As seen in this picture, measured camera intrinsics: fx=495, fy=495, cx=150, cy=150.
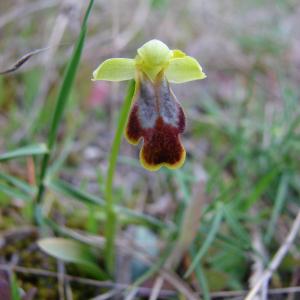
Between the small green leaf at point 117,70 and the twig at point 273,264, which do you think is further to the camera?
the twig at point 273,264

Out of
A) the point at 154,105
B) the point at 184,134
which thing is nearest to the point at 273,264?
the point at 154,105

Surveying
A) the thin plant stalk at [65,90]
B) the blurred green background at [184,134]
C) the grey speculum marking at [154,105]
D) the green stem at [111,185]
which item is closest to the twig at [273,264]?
the blurred green background at [184,134]

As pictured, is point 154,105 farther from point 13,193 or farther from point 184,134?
point 184,134

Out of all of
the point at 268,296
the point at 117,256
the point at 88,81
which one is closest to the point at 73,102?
the point at 88,81

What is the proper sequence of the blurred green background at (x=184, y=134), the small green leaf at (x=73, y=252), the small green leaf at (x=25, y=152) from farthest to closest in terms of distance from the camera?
the blurred green background at (x=184, y=134) < the small green leaf at (x=73, y=252) < the small green leaf at (x=25, y=152)

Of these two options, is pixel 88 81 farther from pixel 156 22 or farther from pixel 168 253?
pixel 168 253

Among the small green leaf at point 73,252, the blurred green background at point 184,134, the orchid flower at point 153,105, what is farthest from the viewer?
the blurred green background at point 184,134

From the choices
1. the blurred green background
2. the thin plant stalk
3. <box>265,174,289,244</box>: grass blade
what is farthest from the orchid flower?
<box>265,174,289,244</box>: grass blade

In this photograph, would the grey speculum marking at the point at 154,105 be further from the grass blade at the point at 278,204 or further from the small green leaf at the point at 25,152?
the grass blade at the point at 278,204
